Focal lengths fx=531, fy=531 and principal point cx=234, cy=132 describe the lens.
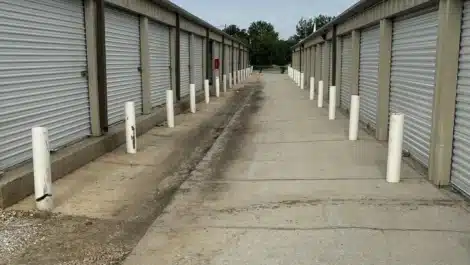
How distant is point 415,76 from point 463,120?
2568 mm

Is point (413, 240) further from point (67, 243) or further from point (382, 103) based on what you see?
point (382, 103)

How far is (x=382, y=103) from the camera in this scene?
11484 mm

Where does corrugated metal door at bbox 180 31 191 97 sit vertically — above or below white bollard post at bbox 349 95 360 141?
above

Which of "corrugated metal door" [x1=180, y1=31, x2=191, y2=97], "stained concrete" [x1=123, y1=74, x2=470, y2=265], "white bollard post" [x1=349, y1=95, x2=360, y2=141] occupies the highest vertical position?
"corrugated metal door" [x1=180, y1=31, x2=191, y2=97]

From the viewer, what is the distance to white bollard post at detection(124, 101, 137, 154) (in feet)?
32.4

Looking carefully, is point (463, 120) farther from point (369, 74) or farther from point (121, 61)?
point (121, 61)

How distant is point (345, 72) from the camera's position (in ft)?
59.6

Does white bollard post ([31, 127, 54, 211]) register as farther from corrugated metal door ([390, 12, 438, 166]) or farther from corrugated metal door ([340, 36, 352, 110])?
corrugated metal door ([340, 36, 352, 110])

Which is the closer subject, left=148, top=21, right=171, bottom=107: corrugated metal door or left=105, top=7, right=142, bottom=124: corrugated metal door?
left=105, top=7, right=142, bottom=124: corrugated metal door

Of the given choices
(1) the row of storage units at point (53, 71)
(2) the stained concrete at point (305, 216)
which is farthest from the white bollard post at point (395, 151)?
(1) the row of storage units at point (53, 71)

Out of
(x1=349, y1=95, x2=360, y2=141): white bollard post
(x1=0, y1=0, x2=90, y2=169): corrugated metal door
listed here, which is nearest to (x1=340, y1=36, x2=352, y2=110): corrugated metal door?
(x1=349, y1=95, x2=360, y2=141): white bollard post

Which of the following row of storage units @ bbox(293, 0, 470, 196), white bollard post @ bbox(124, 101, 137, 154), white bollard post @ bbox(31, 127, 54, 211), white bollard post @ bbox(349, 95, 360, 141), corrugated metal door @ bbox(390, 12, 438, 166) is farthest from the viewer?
white bollard post @ bbox(349, 95, 360, 141)

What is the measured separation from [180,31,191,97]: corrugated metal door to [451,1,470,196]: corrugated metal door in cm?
1467

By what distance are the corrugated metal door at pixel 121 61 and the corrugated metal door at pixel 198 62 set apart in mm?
10066
